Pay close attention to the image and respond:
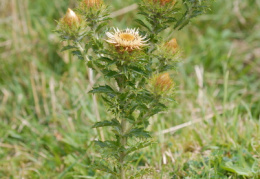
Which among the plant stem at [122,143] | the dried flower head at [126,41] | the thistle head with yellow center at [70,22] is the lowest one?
the plant stem at [122,143]

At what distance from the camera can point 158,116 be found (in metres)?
2.71

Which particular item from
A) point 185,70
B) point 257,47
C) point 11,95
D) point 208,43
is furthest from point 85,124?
point 257,47

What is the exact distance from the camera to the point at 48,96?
3117mm

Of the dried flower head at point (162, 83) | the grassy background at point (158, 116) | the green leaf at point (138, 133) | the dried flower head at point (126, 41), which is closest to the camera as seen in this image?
the dried flower head at point (126, 41)

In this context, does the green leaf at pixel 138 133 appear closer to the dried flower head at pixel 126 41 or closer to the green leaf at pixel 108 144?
the green leaf at pixel 108 144

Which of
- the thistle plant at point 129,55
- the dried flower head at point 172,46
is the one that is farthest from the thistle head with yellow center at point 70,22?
the dried flower head at point 172,46

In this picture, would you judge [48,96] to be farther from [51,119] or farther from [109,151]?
[109,151]

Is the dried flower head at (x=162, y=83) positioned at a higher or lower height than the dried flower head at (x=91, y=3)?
lower

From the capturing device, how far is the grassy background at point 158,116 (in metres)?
2.22

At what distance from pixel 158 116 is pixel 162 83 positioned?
125 centimetres

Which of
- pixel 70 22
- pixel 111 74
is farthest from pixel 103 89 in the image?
pixel 70 22

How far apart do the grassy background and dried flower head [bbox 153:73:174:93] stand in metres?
0.55

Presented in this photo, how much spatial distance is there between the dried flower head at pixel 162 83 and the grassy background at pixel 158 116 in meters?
0.55

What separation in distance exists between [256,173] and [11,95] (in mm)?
2321
